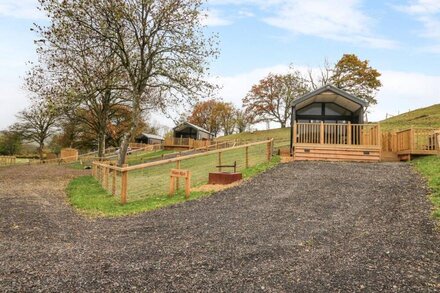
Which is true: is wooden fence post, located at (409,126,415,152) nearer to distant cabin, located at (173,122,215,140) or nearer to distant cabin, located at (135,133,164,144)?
distant cabin, located at (173,122,215,140)

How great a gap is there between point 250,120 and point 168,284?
57031mm

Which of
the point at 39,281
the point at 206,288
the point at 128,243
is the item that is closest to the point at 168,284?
the point at 206,288

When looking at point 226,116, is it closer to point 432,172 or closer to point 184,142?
point 184,142

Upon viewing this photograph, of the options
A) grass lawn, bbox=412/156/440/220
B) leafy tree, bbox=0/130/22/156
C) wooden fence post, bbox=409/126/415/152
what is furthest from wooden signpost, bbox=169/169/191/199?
leafy tree, bbox=0/130/22/156

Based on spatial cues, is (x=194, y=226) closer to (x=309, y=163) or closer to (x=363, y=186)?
(x=363, y=186)

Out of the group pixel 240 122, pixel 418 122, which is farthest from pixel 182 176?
pixel 240 122

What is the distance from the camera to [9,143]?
5097 cm

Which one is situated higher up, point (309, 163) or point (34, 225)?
point (309, 163)

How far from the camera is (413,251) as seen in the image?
17.1ft

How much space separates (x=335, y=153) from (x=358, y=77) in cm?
3270

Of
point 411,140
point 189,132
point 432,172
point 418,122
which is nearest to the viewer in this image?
point 432,172

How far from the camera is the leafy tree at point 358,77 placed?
45.2 m

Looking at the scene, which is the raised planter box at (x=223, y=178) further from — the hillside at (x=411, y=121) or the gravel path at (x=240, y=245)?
the hillside at (x=411, y=121)

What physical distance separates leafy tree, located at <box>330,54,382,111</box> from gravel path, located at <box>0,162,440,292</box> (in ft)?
125
